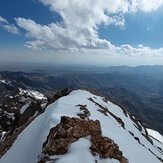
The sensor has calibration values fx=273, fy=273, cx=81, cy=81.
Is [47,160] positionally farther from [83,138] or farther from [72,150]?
[83,138]

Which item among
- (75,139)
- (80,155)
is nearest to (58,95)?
(75,139)

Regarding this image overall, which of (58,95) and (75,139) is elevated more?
(75,139)

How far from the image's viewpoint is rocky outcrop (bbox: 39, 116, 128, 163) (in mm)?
19266

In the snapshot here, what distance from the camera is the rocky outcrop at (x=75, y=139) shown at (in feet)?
63.2

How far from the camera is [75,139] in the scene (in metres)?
21.0

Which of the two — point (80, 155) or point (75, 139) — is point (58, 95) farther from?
point (80, 155)

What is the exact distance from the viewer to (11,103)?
139 metres

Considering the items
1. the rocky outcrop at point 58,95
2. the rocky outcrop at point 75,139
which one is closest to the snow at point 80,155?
the rocky outcrop at point 75,139

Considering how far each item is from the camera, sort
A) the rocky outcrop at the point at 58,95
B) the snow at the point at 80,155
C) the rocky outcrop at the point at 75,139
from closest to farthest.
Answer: the snow at the point at 80,155 < the rocky outcrop at the point at 75,139 < the rocky outcrop at the point at 58,95

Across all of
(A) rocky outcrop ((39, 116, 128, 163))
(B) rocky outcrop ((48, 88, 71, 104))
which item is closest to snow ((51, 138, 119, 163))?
(A) rocky outcrop ((39, 116, 128, 163))

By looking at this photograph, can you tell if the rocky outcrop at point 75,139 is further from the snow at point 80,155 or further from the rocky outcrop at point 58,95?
the rocky outcrop at point 58,95

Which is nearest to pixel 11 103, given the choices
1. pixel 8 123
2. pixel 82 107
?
pixel 8 123

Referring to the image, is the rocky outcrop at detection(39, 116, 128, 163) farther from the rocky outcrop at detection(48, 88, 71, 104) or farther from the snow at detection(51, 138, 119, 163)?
the rocky outcrop at detection(48, 88, 71, 104)

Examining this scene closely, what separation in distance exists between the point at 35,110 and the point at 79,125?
53005mm
